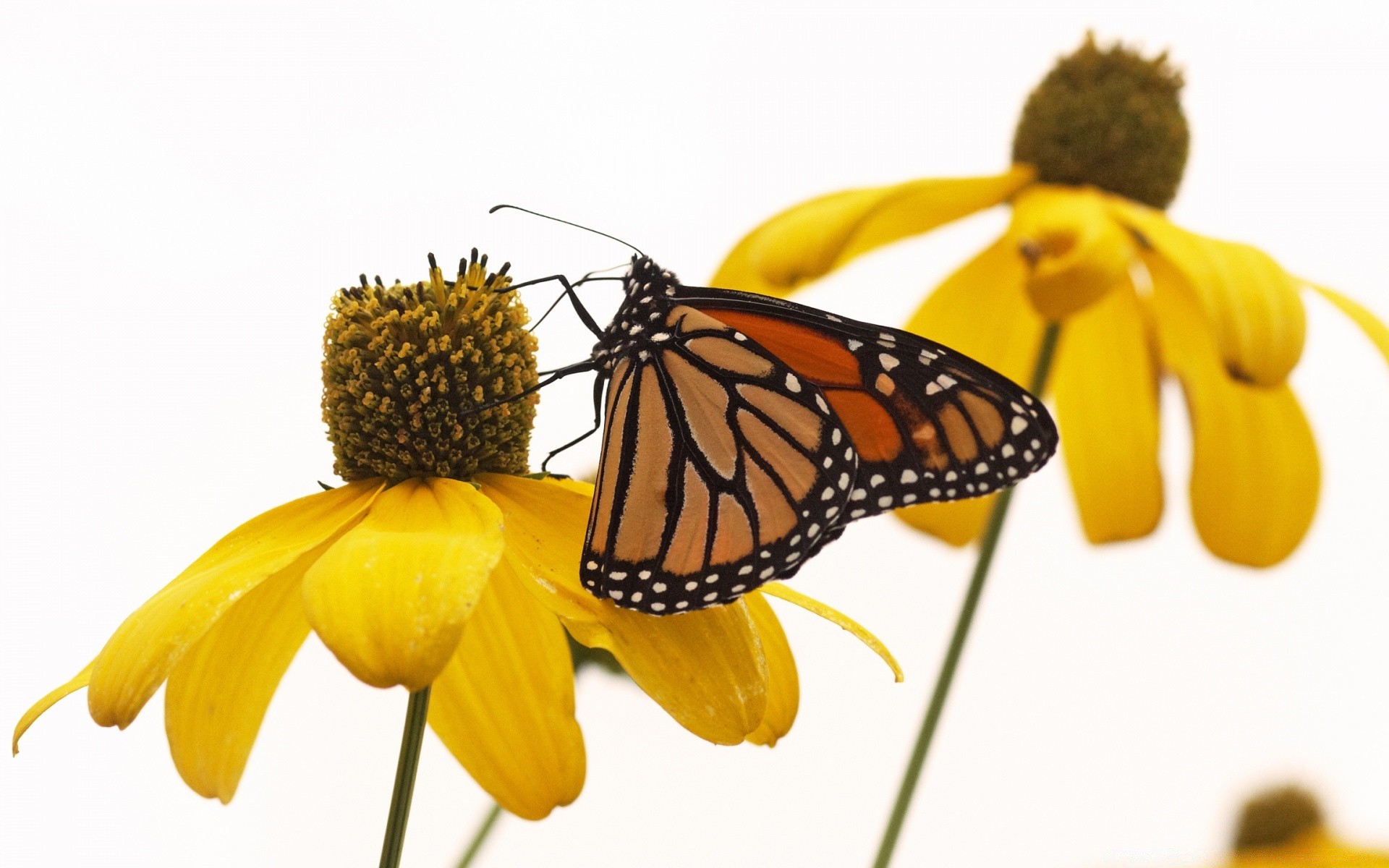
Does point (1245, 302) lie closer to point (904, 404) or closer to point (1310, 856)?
point (904, 404)

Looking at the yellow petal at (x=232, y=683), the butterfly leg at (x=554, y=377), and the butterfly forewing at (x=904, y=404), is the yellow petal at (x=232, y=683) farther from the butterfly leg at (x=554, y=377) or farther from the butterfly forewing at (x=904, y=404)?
the butterfly forewing at (x=904, y=404)

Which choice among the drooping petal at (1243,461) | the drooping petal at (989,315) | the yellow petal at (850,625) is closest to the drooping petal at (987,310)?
the drooping petal at (989,315)

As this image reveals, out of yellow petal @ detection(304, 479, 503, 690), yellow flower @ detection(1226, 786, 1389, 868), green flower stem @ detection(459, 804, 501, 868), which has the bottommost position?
yellow flower @ detection(1226, 786, 1389, 868)

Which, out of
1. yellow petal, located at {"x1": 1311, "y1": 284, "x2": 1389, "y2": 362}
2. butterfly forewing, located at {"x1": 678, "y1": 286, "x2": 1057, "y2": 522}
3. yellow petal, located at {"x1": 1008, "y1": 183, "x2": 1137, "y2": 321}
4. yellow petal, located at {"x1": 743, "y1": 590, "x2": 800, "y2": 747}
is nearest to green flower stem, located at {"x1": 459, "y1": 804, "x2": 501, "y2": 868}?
yellow petal, located at {"x1": 743, "y1": 590, "x2": 800, "y2": 747}

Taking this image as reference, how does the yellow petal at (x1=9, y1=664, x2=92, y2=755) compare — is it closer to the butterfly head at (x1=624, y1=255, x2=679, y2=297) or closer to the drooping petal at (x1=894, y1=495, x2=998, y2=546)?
the butterfly head at (x1=624, y1=255, x2=679, y2=297)

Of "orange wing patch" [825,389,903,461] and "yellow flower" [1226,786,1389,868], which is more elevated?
"orange wing patch" [825,389,903,461]

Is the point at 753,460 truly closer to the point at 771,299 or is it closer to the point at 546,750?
the point at 771,299

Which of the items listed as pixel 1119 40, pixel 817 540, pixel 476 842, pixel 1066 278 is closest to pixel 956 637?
pixel 817 540
